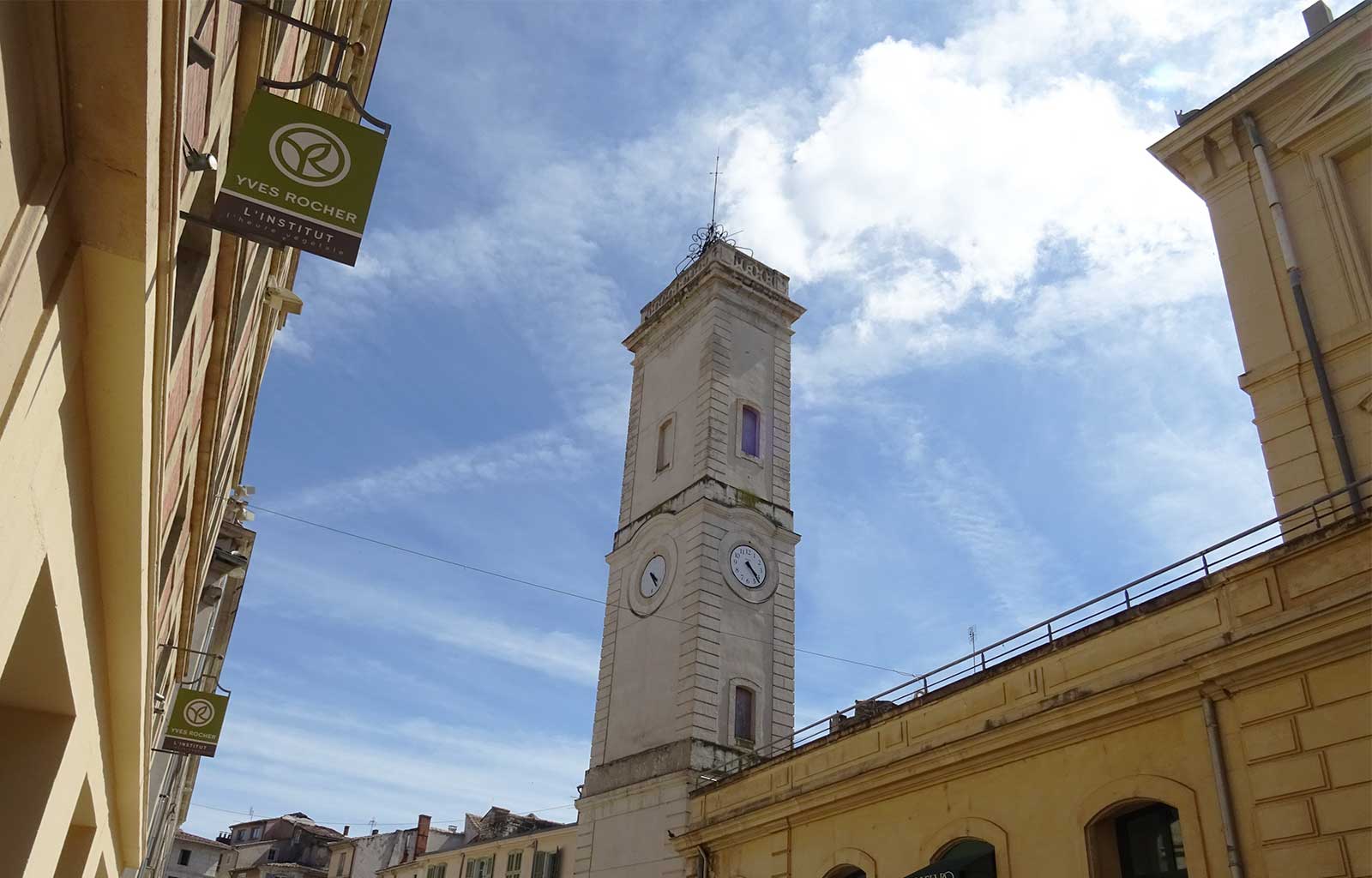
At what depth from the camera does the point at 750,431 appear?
1165 inches

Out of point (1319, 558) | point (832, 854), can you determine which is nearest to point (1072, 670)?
point (1319, 558)

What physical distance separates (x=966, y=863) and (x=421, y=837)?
47963 millimetres

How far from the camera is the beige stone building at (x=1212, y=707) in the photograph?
33.3 ft

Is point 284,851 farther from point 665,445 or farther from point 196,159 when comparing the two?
point 196,159

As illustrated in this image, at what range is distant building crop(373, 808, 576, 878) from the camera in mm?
39969

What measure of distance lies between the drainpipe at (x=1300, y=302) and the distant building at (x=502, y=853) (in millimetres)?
26394

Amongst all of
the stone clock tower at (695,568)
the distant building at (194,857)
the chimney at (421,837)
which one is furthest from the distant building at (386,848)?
the stone clock tower at (695,568)

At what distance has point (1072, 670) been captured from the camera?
13180 millimetres

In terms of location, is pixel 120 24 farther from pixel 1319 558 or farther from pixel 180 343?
pixel 1319 558

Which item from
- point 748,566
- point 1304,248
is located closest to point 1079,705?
point 1304,248

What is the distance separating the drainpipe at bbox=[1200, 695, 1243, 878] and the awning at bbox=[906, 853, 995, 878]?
376 centimetres

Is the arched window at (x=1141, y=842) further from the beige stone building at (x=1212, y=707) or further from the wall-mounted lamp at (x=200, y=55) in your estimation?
the wall-mounted lamp at (x=200, y=55)

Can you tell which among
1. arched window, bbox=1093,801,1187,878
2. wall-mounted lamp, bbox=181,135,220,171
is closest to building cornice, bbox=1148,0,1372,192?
arched window, bbox=1093,801,1187,878

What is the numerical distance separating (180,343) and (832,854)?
45.7ft
